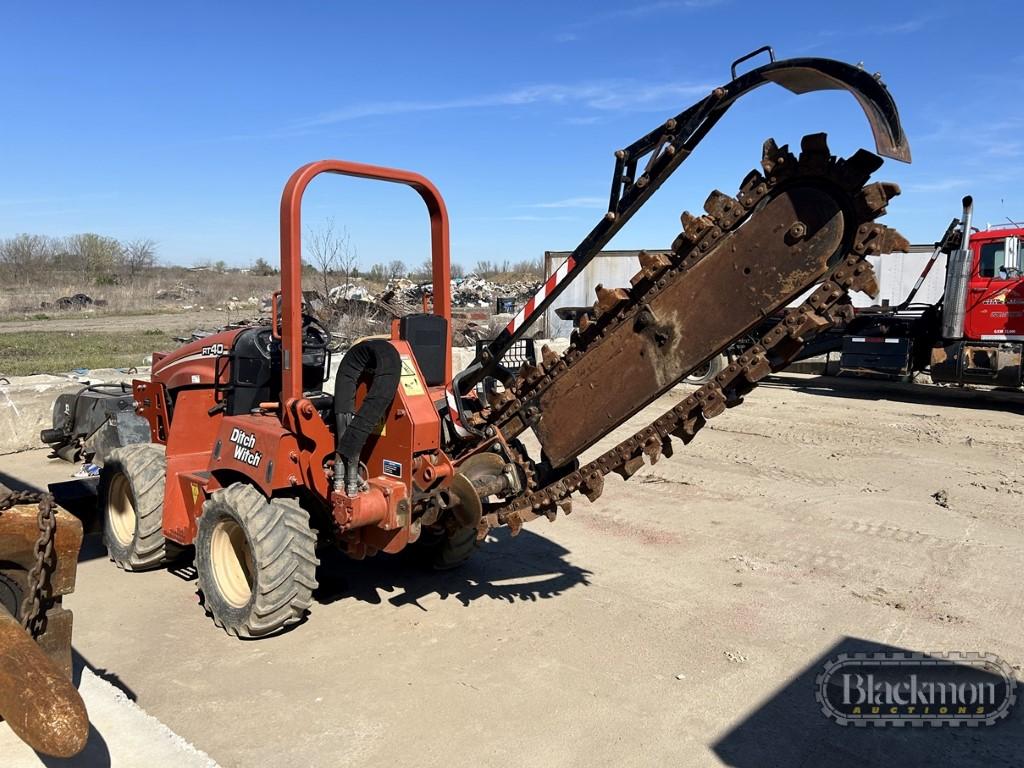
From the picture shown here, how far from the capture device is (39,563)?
2713mm

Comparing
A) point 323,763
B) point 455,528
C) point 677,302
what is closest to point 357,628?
point 455,528

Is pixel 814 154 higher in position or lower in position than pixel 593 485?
higher

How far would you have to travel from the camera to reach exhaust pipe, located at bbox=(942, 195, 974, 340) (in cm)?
1285

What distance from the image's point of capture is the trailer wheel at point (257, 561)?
14.0ft

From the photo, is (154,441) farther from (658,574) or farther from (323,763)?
(658,574)

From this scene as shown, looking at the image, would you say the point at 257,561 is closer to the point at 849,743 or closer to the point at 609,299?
the point at 609,299

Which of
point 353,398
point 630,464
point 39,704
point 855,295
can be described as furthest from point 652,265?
point 855,295

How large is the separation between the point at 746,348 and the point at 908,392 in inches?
498

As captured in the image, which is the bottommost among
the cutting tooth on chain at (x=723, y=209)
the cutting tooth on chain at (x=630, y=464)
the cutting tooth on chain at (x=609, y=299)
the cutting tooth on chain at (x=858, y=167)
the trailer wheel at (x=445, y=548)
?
the trailer wheel at (x=445, y=548)

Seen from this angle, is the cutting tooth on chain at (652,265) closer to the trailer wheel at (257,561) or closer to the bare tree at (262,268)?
the trailer wheel at (257,561)

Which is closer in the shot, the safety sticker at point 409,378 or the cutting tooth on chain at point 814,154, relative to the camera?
the cutting tooth on chain at point 814,154

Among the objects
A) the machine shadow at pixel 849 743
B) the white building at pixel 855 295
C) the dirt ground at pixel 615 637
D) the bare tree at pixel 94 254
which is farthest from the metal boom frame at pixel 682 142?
the bare tree at pixel 94 254

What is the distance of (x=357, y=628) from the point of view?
4.66 m

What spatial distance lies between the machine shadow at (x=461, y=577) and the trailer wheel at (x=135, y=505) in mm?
1154
